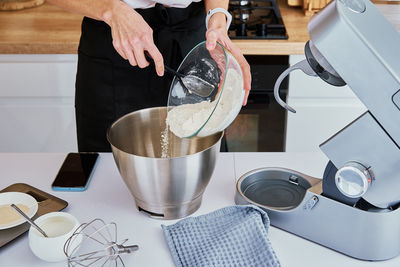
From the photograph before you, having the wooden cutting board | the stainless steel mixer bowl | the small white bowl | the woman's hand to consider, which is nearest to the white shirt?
the woman's hand

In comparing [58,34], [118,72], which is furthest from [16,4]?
[118,72]

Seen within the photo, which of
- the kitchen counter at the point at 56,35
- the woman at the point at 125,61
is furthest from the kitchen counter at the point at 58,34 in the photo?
the woman at the point at 125,61

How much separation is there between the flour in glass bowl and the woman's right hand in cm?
14

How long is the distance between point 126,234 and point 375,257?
0.47 metres

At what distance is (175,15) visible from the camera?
5.41ft

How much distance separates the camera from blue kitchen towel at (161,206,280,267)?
100 centimetres

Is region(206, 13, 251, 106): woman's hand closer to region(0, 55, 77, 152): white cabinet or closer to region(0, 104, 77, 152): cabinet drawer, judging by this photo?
region(0, 55, 77, 152): white cabinet

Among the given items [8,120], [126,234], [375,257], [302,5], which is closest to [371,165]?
[375,257]

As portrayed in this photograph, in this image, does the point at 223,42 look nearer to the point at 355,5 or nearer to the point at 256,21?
the point at 355,5

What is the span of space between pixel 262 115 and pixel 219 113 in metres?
1.27

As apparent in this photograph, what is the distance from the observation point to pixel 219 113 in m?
1.06

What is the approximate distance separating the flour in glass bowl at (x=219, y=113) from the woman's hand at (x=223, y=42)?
6cm

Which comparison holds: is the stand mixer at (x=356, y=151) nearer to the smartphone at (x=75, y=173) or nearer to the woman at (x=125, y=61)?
the smartphone at (x=75, y=173)

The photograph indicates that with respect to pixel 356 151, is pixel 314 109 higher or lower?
lower
